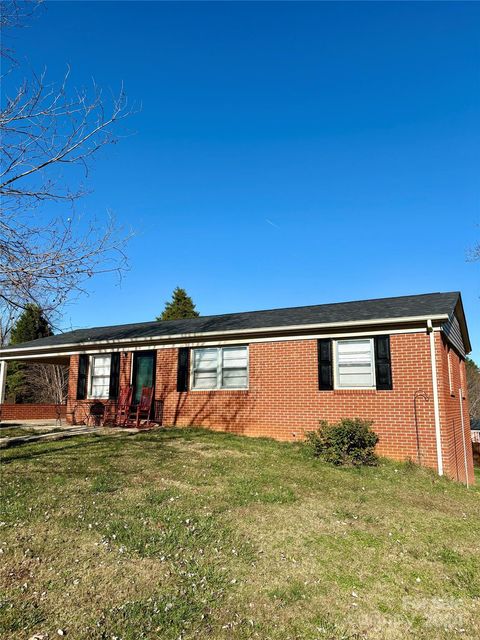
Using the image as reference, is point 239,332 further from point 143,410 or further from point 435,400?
point 435,400

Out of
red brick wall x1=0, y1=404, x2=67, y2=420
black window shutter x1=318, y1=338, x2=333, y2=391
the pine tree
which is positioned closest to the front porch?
red brick wall x1=0, y1=404, x2=67, y2=420

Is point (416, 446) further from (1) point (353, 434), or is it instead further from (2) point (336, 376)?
(2) point (336, 376)

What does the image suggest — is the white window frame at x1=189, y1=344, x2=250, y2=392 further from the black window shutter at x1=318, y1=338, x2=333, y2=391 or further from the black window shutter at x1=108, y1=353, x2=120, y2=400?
the black window shutter at x1=108, y1=353, x2=120, y2=400

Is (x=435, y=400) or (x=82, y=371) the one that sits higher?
→ (x=82, y=371)

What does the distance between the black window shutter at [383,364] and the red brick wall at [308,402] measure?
12 centimetres

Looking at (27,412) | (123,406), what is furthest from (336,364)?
(27,412)

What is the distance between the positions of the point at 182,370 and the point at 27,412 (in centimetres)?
1087

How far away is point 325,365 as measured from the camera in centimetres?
1143

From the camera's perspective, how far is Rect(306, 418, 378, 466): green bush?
937cm

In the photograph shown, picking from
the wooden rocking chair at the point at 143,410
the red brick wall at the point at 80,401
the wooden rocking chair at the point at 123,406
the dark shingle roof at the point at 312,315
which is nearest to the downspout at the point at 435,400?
the dark shingle roof at the point at 312,315

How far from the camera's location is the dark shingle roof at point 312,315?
36.3 feet

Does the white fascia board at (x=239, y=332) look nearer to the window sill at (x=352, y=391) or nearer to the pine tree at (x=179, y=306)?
the window sill at (x=352, y=391)

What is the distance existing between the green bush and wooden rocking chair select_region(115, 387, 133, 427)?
246 inches

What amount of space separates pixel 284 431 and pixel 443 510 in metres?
5.38
